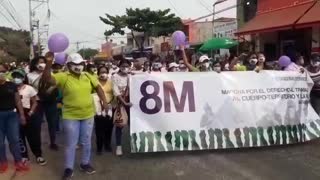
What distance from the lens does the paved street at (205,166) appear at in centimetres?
681

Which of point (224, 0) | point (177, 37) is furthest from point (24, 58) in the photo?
point (177, 37)

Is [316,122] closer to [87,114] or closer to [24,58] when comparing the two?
[87,114]

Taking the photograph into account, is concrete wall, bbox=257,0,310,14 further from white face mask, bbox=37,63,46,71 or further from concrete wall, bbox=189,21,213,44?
concrete wall, bbox=189,21,213,44

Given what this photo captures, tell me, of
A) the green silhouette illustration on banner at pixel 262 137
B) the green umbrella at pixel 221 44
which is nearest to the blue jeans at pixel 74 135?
the green silhouette illustration on banner at pixel 262 137

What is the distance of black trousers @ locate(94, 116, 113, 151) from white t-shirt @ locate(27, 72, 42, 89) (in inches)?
42.5

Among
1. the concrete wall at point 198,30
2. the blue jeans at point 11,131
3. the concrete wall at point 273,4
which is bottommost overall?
the blue jeans at point 11,131

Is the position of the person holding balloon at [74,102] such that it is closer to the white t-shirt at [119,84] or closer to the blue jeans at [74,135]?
the blue jeans at [74,135]

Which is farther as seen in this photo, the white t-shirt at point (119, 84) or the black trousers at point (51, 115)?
the black trousers at point (51, 115)

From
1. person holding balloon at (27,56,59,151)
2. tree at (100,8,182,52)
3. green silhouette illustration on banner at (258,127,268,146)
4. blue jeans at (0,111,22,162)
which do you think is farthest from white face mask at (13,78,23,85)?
tree at (100,8,182,52)

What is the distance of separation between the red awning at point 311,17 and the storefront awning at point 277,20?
1.08 feet

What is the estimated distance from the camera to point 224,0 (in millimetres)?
29062

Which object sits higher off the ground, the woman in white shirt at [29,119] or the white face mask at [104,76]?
the white face mask at [104,76]

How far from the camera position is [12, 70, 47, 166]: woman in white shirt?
753cm

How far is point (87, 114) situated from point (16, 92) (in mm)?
1110
